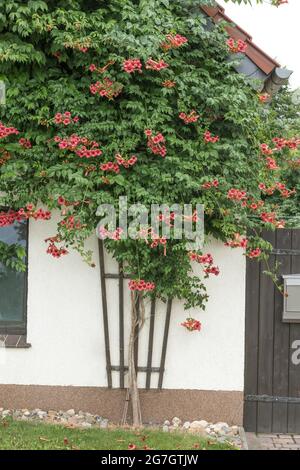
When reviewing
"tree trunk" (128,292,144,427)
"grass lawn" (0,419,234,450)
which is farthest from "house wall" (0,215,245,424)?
"grass lawn" (0,419,234,450)

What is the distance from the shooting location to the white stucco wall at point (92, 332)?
4.80 m

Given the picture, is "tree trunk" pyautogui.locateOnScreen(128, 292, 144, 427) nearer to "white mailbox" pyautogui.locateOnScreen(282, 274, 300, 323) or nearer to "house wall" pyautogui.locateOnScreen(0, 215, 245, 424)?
"house wall" pyautogui.locateOnScreen(0, 215, 245, 424)

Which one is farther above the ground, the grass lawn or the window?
the window

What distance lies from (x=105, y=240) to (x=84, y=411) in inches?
58.3

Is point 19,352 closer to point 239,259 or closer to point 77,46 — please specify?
point 239,259

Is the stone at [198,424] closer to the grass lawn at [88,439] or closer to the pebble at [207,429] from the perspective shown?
the pebble at [207,429]

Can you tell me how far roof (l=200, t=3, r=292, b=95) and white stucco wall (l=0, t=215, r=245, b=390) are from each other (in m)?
1.48

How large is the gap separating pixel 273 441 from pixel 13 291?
2529 millimetres

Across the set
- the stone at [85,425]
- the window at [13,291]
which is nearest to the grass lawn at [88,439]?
the stone at [85,425]

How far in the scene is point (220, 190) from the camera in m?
4.46

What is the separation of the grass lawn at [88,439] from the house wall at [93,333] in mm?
525

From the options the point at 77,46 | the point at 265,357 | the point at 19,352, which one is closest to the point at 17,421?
the point at 19,352

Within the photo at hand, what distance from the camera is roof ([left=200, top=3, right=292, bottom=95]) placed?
461 cm

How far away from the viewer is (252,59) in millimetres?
4625
